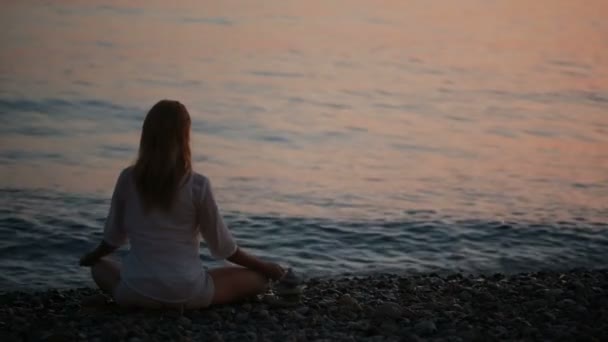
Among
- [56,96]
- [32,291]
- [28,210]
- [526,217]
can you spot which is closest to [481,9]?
[56,96]

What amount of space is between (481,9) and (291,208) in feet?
69.4

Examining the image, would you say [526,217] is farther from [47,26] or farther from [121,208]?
[47,26]

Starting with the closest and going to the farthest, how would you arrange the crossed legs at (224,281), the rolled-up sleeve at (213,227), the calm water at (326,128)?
the rolled-up sleeve at (213,227)
the crossed legs at (224,281)
the calm water at (326,128)

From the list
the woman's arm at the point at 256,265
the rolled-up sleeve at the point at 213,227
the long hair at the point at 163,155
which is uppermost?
the long hair at the point at 163,155

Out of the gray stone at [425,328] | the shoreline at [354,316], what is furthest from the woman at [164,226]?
the gray stone at [425,328]

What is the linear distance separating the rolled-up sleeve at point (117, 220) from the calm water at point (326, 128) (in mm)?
2117

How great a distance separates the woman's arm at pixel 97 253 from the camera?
7484 mm

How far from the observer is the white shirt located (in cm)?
Result: 728

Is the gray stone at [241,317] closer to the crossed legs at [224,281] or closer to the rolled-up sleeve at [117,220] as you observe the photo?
the crossed legs at [224,281]

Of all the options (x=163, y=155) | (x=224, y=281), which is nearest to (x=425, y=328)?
(x=224, y=281)

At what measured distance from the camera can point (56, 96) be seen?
1758cm

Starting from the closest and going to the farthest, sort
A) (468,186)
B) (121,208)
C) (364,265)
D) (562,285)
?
(121,208)
(562,285)
(364,265)
(468,186)

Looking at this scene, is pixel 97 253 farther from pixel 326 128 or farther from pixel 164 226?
pixel 326 128

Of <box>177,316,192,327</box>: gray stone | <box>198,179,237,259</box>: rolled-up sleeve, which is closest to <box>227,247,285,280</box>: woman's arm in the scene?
<box>198,179,237,259</box>: rolled-up sleeve
